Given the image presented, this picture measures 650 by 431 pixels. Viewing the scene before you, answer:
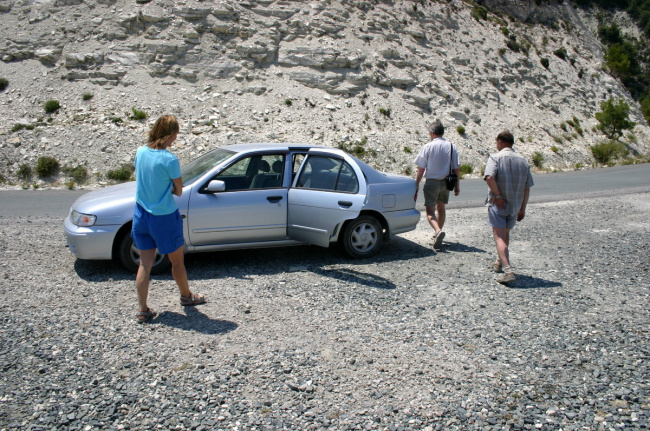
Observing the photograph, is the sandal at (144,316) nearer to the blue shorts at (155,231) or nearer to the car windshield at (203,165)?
the blue shorts at (155,231)

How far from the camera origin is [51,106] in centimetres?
2120

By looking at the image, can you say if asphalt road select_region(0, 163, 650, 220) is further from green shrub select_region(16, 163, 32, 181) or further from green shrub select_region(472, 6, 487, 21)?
green shrub select_region(472, 6, 487, 21)

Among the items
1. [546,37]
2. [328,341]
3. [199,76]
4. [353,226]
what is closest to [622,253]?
[353,226]

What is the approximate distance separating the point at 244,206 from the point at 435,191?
305 cm

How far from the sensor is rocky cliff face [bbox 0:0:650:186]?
21125 millimetres

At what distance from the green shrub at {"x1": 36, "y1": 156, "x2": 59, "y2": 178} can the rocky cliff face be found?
1.76 ft

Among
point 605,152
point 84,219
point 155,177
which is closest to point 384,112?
point 605,152

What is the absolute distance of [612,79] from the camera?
134 ft

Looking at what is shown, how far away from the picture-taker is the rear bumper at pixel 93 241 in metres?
6.21

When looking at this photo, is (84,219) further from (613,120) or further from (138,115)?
(613,120)

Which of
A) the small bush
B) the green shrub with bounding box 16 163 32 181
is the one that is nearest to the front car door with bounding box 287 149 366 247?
the green shrub with bounding box 16 163 32 181

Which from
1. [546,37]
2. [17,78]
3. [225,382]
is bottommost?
[225,382]

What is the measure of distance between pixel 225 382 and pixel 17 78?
2327 centimetres

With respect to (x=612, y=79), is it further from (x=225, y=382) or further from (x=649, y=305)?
(x=225, y=382)
